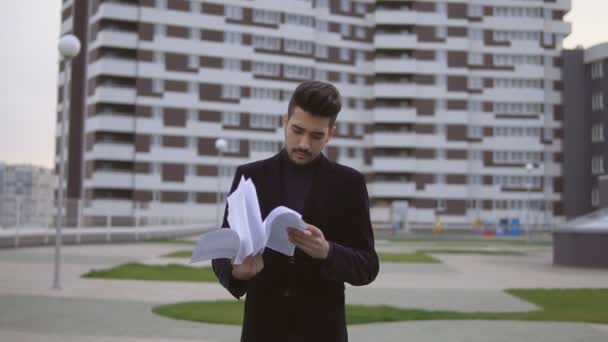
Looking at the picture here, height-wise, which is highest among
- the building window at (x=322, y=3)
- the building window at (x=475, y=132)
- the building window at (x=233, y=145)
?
the building window at (x=322, y=3)

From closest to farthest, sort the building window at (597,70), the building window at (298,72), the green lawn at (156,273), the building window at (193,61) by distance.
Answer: the green lawn at (156,273) → the building window at (193,61) → the building window at (298,72) → the building window at (597,70)

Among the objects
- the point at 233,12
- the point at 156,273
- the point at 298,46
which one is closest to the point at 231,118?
Answer: the point at 298,46

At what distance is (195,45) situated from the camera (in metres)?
70.9

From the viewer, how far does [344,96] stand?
77562mm

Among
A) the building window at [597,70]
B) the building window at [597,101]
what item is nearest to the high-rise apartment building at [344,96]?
the building window at [597,70]

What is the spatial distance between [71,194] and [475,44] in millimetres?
41664

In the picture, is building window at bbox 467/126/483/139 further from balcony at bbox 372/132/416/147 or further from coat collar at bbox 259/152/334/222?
coat collar at bbox 259/152/334/222

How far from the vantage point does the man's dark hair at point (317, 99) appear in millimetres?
3363

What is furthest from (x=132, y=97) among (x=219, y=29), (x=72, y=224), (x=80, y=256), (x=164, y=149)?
(x=80, y=256)

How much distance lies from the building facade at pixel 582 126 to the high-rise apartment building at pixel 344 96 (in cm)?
156

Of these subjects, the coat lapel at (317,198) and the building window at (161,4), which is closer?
the coat lapel at (317,198)

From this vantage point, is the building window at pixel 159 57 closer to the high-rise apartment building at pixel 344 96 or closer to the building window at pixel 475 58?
the high-rise apartment building at pixel 344 96

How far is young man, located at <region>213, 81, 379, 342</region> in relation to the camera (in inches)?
133

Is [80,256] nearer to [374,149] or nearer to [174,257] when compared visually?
[174,257]
